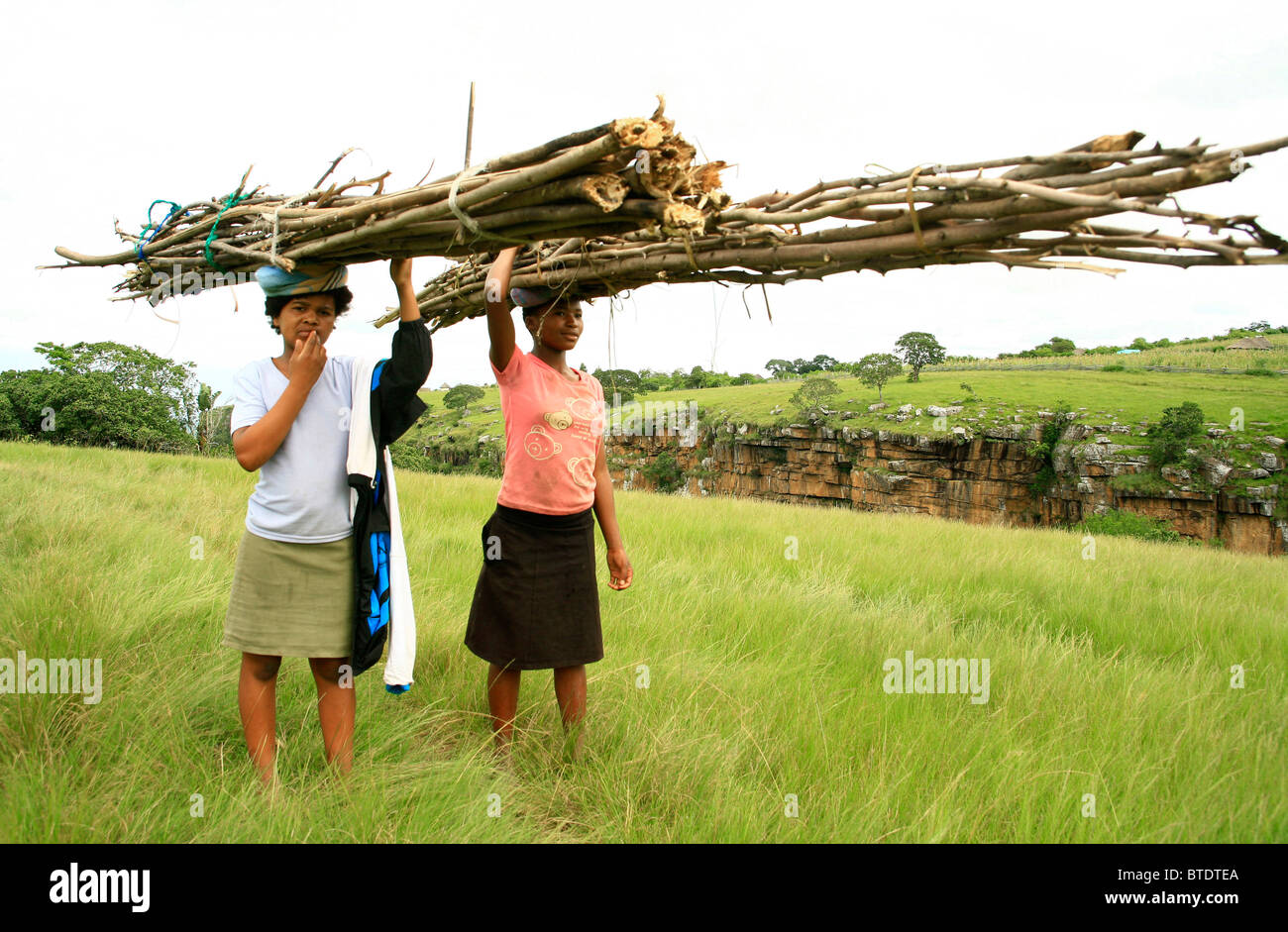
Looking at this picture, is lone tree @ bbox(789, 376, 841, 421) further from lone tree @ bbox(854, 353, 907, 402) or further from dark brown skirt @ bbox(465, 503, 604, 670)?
dark brown skirt @ bbox(465, 503, 604, 670)

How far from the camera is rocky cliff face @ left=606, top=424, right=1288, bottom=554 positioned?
121 feet

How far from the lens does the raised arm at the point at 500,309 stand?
2.13 m

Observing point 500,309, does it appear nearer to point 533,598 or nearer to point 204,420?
point 533,598

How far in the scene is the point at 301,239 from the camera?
7.36 ft

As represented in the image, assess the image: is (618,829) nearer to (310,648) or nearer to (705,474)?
(310,648)

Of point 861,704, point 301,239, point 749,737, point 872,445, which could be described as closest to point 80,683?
point 301,239

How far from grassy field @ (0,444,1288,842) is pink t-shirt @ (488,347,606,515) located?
2.86ft

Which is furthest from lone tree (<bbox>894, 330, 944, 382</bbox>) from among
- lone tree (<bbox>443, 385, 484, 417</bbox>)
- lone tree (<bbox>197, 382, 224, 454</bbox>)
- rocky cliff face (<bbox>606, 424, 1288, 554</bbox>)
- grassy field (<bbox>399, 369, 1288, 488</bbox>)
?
lone tree (<bbox>197, 382, 224, 454</bbox>)

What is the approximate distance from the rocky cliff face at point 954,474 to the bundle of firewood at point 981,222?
116 feet

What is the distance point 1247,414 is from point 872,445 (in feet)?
73.1

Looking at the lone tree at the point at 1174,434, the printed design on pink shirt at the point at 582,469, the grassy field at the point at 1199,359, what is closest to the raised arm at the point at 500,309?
the printed design on pink shirt at the point at 582,469

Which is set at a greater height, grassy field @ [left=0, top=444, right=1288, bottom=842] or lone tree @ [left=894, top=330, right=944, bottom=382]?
lone tree @ [left=894, top=330, right=944, bottom=382]

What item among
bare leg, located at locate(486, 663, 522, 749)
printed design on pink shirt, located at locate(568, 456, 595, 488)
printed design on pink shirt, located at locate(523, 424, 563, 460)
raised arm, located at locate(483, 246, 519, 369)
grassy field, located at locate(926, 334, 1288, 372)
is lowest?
bare leg, located at locate(486, 663, 522, 749)

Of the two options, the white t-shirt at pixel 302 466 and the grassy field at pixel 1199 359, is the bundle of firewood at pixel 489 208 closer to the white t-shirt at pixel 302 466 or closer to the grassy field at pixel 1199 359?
the white t-shirt at pixel 302 466
